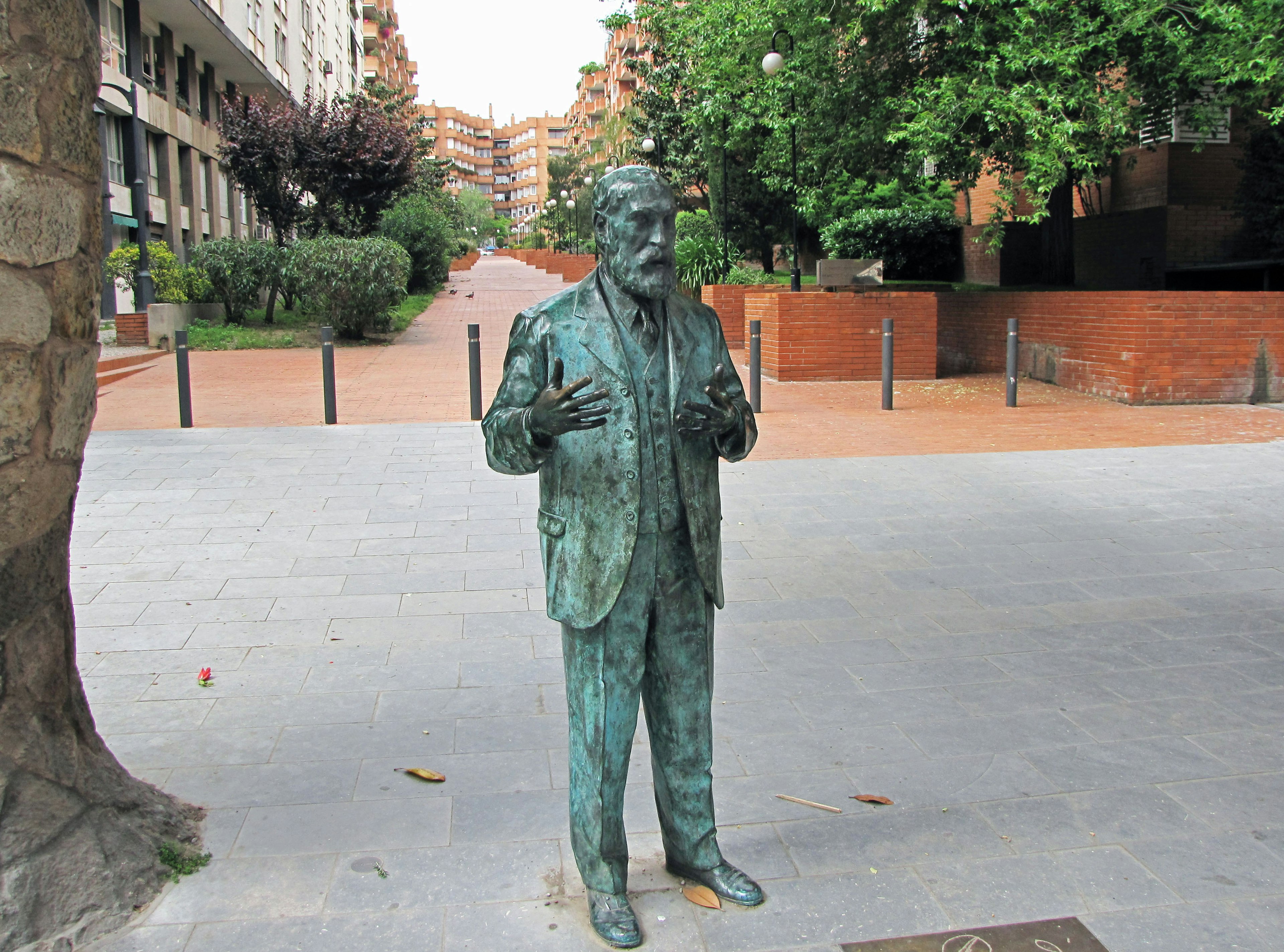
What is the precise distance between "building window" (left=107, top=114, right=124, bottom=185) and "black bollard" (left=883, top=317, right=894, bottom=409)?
21136mm

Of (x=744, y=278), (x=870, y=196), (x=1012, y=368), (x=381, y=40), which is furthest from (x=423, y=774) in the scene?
(x=381, y=40)

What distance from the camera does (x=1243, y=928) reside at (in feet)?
9.46

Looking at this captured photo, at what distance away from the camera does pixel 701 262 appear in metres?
21.9

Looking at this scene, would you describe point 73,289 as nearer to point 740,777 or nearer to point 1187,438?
A: point 740,777

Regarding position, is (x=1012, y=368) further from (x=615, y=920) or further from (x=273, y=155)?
(x=273, y=155)

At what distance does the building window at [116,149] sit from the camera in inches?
1040

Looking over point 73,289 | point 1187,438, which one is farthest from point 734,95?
point 73,289

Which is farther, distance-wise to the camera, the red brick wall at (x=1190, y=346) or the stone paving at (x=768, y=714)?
the red brick wall at (x=1190, y=346)

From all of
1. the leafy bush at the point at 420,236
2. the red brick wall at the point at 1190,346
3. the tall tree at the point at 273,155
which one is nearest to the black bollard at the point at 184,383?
the red brick wall at the point at 1190,346

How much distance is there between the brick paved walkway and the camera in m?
10.2

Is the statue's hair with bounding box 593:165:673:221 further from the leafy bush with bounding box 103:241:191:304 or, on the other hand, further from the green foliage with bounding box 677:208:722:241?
the green foliage with bounding box 677:208:722:241

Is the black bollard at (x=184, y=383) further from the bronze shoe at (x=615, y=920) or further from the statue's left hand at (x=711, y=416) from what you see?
the statue's left hand at (x=711, y=416)

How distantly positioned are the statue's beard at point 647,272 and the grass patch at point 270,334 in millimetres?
A: 16117

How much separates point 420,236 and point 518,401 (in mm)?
29587
